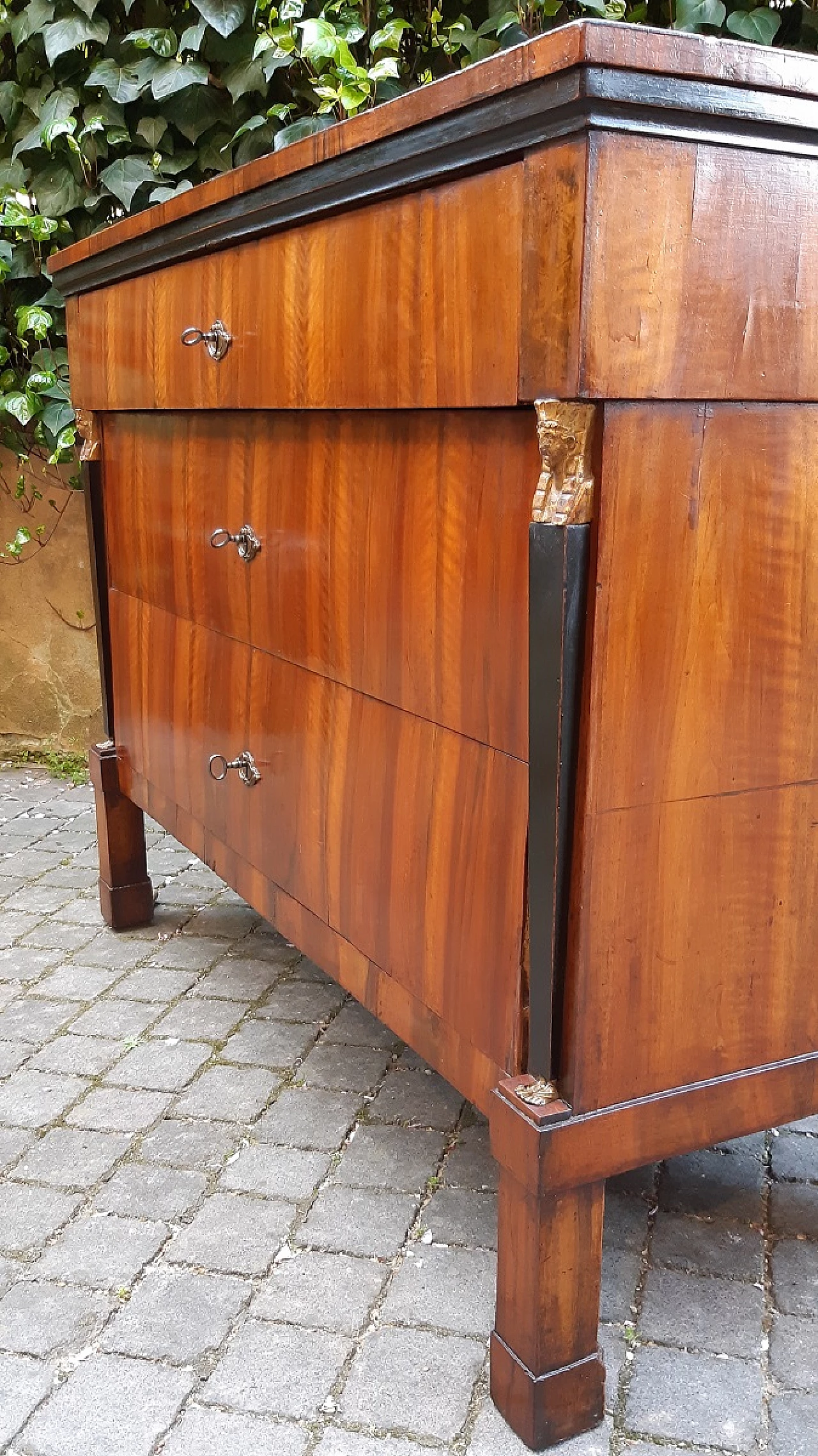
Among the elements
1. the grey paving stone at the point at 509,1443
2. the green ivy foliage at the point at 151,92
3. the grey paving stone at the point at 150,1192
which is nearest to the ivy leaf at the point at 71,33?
the green ivy foliage at the point at 151,92

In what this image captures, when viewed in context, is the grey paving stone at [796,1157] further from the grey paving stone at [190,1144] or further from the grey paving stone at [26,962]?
the grey paving stone at [26,962]

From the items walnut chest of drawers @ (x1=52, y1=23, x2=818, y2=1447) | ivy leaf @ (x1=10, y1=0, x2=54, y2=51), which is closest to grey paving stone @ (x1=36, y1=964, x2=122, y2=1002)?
walnut chest of drawers @ (x1=52, y1=23, x2=818, y2=1447)

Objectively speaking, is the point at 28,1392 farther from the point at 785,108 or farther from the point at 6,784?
the point at 6,784

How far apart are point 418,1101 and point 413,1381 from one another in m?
0.59

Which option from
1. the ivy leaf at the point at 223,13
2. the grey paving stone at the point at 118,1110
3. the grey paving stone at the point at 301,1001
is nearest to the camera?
the grey paving stone at the point at 118,1110

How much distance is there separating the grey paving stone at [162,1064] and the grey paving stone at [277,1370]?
1.99ft

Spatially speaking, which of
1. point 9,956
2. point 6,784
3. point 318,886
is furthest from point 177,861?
point 318,886

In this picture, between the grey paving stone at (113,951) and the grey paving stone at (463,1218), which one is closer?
the grey paving stone at (463,1218)

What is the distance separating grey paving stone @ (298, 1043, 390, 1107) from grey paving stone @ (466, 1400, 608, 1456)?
2.32 feet

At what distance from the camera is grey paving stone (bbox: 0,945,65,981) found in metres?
2.39

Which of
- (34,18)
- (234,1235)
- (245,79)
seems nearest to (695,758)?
(234,1235)

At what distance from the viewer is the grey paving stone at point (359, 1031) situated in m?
2.09

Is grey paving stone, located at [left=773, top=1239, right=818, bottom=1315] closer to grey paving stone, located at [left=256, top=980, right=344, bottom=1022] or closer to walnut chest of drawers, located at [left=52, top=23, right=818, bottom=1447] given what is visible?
walnut chest of drawers, located at [left=52, top=23, right=818, bottom=1447]

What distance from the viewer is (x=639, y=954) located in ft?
3.87
